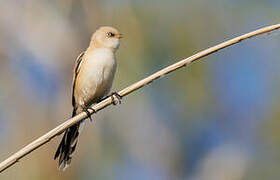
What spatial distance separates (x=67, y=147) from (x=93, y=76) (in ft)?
2.34

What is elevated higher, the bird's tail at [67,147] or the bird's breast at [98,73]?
the bird's breast at [98,73]

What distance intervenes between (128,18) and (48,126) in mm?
1947

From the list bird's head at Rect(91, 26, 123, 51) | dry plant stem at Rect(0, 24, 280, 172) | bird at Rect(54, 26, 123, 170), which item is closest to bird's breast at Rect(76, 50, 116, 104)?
bird at Rect(54, 26, 123, 170)

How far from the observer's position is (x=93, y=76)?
4.76m

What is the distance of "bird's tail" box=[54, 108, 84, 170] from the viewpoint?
13.9 feet

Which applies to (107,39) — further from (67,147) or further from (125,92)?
(125,92)

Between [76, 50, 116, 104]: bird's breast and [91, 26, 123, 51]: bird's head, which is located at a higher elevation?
[91, 26, 123, 51]: bird's head

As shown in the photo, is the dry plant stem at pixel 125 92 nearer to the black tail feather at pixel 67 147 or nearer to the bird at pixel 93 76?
the black tail feather at pixel 67 147

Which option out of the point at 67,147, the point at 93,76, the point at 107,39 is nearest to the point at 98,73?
the point at 93,76

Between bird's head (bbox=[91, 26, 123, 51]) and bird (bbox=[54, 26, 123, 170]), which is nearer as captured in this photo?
bird (bbox=[54, 26, 123, 170])

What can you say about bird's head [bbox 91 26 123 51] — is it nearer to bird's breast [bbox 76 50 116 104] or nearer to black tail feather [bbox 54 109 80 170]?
bird's breast [bbox 76 50 116 104]

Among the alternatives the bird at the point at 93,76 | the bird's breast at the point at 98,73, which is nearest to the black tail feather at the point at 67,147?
the bird at the point at 93,76

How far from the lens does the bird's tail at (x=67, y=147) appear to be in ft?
13.9

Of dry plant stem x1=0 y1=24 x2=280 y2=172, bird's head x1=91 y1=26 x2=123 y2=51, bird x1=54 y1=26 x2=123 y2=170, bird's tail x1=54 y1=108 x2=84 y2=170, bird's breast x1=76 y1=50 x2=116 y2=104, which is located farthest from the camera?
bird's head x1=91 y1=26 x2=123 y2=51
